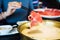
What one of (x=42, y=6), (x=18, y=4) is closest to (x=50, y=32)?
(x=18, y=4)

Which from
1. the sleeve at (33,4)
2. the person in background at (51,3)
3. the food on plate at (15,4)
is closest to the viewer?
the food on plate at (15,4)

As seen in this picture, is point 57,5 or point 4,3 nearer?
point 4,3

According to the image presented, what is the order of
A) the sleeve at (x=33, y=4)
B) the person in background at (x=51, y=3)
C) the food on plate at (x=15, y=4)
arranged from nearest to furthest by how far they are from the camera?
1. the food on plate at (x=15, y=4)
2. the sleeve at (x=33, y=4)
3. the person in background at (x=51, y=3)

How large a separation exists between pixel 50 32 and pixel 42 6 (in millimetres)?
691

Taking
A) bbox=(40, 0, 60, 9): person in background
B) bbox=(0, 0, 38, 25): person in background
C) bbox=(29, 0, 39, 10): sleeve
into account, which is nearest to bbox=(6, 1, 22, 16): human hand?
bbox=(0, 0, 38, 25): person in background

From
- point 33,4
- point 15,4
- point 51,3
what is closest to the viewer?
point 15,4

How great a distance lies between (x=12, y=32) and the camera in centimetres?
70

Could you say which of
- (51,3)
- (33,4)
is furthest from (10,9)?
(51,3)

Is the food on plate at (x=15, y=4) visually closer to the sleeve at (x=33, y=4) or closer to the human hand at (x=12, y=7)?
the human hand at (x=12, y=7)

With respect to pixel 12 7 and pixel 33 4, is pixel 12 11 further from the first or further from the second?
pixel 33 4

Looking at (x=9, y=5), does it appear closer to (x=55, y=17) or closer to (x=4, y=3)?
(x=4, y=3)

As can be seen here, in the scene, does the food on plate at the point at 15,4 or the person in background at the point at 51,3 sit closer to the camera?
the food on plate at the point at 15,4

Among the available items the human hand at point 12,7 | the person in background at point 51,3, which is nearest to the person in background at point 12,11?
the human hand at point 12,7

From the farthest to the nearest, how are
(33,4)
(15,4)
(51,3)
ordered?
1. (51,3)
2. (33,4)
3. (15,4)
